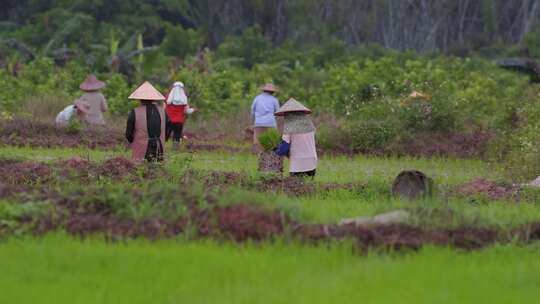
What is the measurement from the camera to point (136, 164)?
13.6m

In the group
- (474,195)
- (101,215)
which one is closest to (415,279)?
(101,215)

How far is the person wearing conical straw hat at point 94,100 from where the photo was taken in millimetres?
22172

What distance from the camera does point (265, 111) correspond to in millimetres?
21094

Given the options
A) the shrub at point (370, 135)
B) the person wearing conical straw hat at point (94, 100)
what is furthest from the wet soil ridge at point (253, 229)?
the person wearing conical straw hat at point (94, 100)

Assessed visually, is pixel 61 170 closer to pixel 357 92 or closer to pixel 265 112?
pixel 265 112

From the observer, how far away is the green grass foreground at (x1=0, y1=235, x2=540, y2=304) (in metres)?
7.28

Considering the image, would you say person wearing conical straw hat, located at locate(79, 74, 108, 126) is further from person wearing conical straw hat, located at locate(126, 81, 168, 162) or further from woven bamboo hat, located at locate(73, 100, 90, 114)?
person wearing conical straw hat, located at locate(126, 81, 168, 162)

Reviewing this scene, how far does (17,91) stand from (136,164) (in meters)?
15.6

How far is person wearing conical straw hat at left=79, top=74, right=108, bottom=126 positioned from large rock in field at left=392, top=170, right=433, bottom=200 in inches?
421

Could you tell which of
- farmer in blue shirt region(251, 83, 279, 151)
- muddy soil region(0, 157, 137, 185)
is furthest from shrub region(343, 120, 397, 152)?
muddy soil region(0, 157, 137, 185)

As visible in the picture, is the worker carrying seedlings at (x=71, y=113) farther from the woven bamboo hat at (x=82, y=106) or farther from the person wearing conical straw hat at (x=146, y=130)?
the person wearing conical straw hat at (x=146, y=130)

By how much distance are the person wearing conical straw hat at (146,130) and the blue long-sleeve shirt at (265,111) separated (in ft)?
18.6

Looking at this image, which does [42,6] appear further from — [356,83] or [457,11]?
[356,83]

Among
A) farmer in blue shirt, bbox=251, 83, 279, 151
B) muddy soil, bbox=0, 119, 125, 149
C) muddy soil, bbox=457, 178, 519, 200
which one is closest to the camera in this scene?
muddy soil, bbox=457, 178, 519, 200
